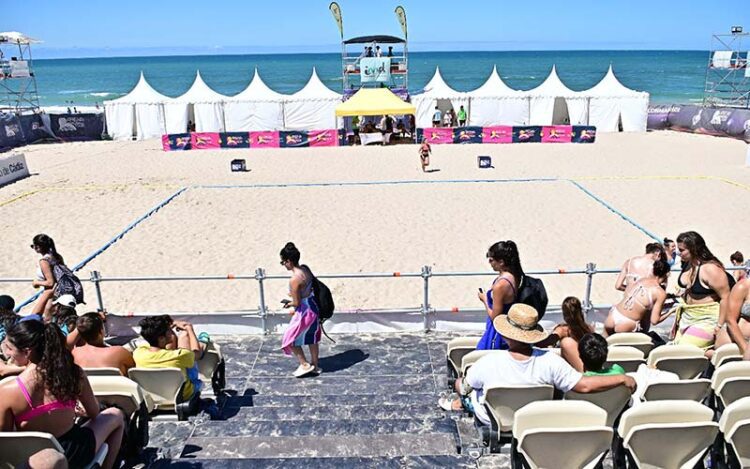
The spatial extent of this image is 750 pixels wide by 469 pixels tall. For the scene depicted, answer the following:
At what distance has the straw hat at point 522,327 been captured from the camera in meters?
3.92

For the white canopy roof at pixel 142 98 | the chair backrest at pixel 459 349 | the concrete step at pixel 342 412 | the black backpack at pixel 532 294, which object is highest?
the white canopy roof at pixel 142 98

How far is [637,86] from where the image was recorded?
279 feet

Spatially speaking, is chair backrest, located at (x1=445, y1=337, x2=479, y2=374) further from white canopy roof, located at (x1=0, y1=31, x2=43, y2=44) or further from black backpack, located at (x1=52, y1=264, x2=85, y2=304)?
white canopy roof, located at (x1=0, y1=31, x2=43, y2=44)

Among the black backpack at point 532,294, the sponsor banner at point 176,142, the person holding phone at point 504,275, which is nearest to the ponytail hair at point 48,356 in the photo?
the person holding phone at point 504,275

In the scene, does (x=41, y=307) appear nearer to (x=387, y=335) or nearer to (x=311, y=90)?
(x=387, y=335)

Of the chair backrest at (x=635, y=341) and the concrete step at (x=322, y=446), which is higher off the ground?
the chair backrest at (x=635, y=341)

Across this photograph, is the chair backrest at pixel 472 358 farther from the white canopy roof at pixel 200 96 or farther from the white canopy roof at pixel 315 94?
the white canopy roof at pixel 200 96

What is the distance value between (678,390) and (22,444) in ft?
12.8

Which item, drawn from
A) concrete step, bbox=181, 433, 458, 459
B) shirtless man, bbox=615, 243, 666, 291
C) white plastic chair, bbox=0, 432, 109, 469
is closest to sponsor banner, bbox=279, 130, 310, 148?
shirtless man, bbox=615, 243, 666, 291

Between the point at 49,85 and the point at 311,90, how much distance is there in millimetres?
87901

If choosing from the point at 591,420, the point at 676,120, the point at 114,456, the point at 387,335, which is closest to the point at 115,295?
the point at 387,335

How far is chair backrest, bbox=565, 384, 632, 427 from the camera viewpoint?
3859 mm

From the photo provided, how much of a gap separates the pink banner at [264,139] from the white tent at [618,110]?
49.2 feet

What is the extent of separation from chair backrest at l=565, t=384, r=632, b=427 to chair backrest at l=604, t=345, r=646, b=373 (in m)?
0.49
